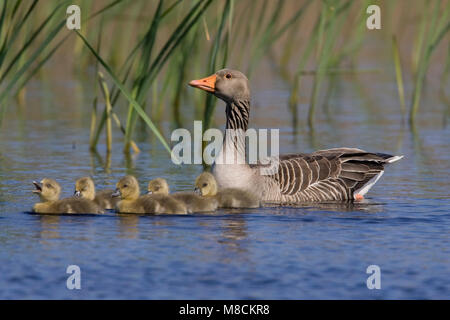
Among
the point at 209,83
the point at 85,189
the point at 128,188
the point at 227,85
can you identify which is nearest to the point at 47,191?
the point at 85,189

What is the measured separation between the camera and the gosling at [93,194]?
11.4m

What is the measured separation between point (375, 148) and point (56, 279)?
971cm

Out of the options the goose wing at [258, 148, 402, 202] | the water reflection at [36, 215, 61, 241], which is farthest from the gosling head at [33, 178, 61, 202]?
the goose wing at [258, 148, 402, 202]

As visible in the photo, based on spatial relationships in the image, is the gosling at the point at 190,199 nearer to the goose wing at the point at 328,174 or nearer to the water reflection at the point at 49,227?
the water reflection at the point at 49,227

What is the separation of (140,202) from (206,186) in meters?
0.92

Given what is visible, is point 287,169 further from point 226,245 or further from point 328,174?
Answer: point 226,245

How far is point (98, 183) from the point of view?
13766 mm

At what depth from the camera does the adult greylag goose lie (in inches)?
484

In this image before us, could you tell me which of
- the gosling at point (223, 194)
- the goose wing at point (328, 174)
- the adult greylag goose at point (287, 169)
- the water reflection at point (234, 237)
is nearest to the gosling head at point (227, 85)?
the adult greylag goose at point (287, 169)

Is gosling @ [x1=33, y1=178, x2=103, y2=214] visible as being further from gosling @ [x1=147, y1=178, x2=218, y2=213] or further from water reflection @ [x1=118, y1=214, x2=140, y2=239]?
gosling @ [x1=147, y1=178, x2=218, y2=213]

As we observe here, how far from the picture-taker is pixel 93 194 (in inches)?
453

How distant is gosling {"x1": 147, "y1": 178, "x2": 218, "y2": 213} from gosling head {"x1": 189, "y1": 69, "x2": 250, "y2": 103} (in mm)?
1780
